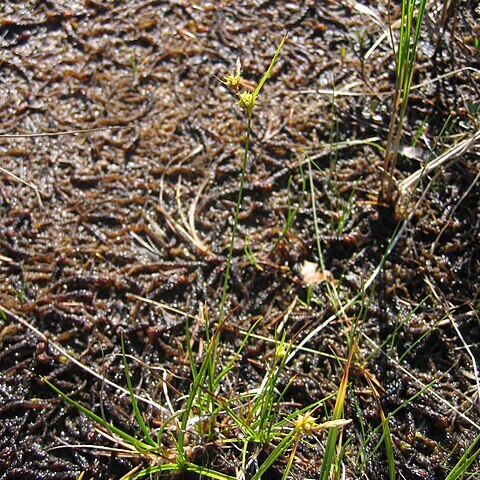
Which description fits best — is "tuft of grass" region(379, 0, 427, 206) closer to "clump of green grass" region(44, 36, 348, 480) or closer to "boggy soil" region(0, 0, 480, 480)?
"boggy soil" region(0, 0, 480, 480)

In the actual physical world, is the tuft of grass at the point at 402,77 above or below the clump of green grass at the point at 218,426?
above

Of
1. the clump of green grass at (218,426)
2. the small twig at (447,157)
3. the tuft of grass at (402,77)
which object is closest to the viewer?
the clump of green grass at (218,426)

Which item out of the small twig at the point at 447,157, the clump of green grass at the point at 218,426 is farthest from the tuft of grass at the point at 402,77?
the clump of green grass at the point at 218,426

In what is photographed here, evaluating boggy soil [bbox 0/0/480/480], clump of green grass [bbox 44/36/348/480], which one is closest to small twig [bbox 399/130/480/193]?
boggy soil [bbox 0/0/480/480]

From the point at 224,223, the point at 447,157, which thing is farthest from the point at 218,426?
the point at 447,157

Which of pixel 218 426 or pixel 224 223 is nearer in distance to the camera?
pixel 218 426

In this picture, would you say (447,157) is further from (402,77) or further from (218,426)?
(218,426)

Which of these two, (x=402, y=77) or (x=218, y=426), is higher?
(x=402, y=77)

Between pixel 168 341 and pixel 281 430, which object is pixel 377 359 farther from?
pixel 168 341

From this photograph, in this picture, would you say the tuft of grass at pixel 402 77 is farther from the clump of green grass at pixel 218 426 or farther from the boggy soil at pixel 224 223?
the clump of green grass at pixel 218 426
